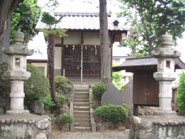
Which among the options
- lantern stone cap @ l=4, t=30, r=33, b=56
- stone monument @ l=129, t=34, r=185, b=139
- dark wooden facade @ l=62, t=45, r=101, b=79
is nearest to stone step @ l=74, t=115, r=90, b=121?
stone monument @ l=129, t=34, r=185, b=139

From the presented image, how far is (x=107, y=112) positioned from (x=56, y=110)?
263 cm

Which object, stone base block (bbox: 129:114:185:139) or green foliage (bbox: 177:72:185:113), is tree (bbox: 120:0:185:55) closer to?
green foliage (bbox: 177:72:185:113)

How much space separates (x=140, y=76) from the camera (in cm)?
1005

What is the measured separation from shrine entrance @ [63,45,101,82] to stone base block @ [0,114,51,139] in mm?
10008

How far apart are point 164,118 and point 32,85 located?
4.67 m

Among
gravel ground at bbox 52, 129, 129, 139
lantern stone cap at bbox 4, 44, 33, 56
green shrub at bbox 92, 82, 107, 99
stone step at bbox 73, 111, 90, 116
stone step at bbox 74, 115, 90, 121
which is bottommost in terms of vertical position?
gravel ground at bbox 52, 129, 129, 139

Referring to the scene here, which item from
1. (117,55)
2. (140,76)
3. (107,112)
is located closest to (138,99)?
(140,76)

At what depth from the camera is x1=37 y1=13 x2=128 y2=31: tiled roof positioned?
16497 millimetres

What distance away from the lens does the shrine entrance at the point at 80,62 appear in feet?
56.1

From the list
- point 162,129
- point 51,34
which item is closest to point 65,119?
point 51,34

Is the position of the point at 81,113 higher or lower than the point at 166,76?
lower

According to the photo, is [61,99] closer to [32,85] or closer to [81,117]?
[81,117]

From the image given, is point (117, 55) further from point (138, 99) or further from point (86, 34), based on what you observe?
point (138, 99)

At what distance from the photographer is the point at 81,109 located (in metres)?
12.6
